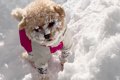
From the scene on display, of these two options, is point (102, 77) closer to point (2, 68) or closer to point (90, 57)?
point (90, 57)

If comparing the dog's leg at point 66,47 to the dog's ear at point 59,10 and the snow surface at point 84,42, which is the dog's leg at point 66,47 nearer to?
the snow surface at point 84,42

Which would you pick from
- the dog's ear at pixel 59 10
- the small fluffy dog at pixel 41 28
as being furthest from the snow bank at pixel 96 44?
the dog's ear at pixel 59 10

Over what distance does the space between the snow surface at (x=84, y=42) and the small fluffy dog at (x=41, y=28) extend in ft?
0.49

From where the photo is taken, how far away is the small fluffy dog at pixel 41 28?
5.88 feet

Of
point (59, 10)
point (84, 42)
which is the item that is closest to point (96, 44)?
point (84, 42)

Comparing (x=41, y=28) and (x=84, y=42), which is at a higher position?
(x=84, y=42)

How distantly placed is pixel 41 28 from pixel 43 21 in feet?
0.12

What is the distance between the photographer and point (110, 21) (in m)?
1.99

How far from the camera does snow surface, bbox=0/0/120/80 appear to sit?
6.10ft

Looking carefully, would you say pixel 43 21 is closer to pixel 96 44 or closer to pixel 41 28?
pixel 41 28

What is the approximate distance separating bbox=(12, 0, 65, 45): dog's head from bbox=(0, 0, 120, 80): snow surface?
23cm

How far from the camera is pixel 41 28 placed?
5.88 ft

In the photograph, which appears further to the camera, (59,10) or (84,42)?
(84,42)

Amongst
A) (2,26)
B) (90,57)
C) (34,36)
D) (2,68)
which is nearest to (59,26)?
(34,36)
